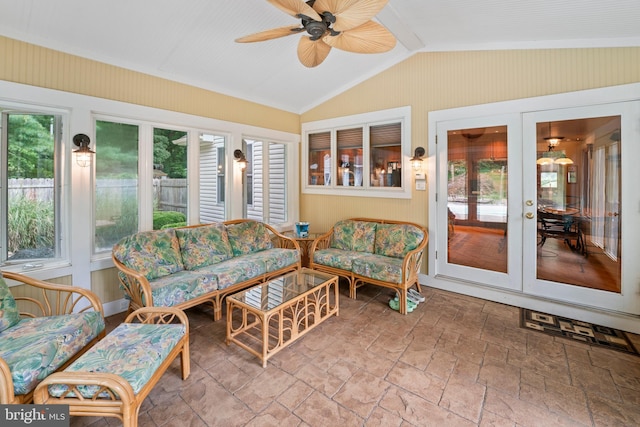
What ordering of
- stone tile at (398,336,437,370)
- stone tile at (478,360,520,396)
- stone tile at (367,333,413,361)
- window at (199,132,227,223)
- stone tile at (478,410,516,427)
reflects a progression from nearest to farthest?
stone tile at (478,410,516,427) < stone tile at (478,360,520,396) < stone tile at (398,336,437,370) < stone tile at (367,333,413,361) < window at (199,132,227,223)

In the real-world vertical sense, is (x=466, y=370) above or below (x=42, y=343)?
below

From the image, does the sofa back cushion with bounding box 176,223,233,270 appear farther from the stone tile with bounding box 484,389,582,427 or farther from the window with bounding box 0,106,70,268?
the stone tile with bounding box 484,389,582,427

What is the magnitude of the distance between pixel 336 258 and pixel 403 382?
1953 mm

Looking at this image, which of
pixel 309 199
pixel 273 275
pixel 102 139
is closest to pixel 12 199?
pixel 102 139

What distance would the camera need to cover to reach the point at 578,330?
9.72 ft

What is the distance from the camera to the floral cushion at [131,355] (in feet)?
5.25

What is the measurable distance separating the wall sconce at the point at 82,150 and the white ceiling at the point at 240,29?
0.86 m

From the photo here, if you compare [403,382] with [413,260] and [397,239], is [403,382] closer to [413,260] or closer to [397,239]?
[413,260]

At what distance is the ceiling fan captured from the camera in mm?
1934

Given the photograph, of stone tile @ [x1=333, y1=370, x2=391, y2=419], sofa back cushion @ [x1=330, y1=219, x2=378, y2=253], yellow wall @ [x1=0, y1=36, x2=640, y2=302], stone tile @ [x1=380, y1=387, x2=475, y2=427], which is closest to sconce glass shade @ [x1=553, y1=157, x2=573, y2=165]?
yellow wall @ [x1=0, y1=36, x2=640, y2=302]

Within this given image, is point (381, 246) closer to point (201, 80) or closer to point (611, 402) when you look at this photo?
point (611, 402)

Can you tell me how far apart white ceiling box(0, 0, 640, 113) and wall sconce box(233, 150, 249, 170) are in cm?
95

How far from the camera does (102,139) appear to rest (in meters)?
3.31

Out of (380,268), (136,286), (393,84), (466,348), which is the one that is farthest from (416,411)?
(393,84)
